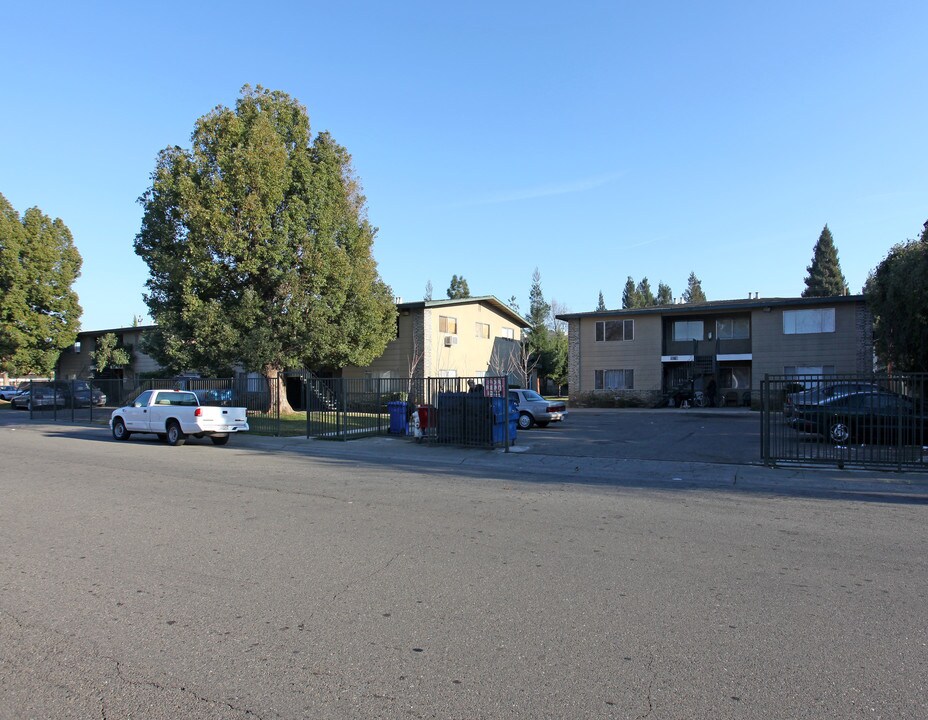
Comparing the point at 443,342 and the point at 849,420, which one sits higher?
the point at 443,342

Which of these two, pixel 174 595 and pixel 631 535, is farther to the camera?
pixel 631 535

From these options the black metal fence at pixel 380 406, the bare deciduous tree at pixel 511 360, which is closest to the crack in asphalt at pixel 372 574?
the black metal fence at pixel 380 406

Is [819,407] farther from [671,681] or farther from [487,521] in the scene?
[671,681]

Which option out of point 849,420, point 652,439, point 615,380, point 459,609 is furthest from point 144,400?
point 615,380

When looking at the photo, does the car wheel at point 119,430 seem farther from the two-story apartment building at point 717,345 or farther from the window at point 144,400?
the two-story apartment building at point 717,345

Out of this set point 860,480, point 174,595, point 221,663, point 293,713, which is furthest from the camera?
point 860,480

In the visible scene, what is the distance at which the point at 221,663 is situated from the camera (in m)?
3.98

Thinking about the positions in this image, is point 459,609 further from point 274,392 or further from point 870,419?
point 274,392

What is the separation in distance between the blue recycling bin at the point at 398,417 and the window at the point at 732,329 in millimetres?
24724

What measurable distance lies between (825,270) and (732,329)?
47234 millimetres

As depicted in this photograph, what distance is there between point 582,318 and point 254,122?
21.8 metres

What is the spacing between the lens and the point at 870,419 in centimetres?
1273

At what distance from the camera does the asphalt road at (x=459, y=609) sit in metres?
3.58

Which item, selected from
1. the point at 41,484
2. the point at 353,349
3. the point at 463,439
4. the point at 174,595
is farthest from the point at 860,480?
the point at 353,349
